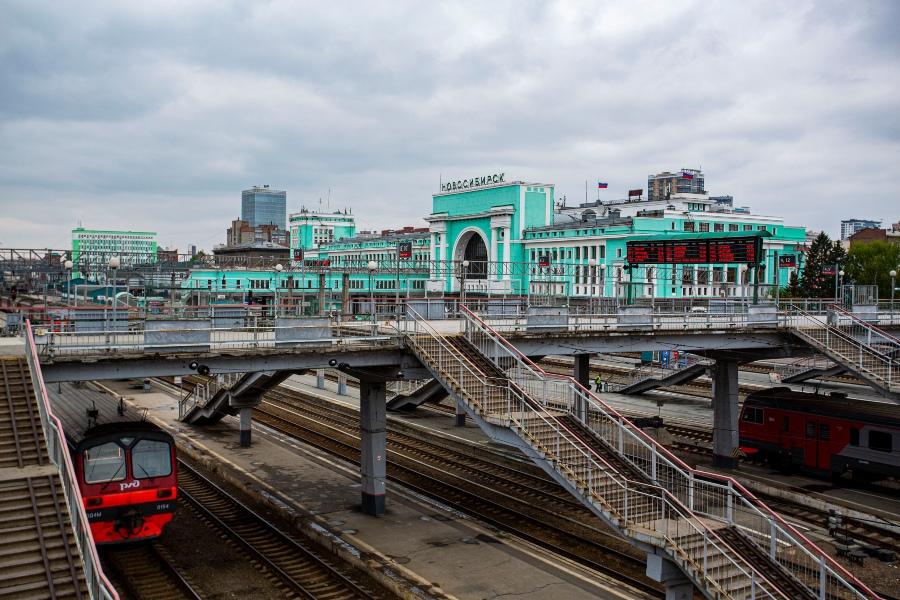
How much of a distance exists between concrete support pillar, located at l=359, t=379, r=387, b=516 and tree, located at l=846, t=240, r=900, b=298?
63.9 meters

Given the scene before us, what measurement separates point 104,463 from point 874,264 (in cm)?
7674

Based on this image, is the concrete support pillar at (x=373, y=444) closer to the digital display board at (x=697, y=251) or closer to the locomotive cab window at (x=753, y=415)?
the locomotive cab window at (x=753, y=415)

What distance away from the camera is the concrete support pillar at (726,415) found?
107 ft

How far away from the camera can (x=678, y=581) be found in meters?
16.3

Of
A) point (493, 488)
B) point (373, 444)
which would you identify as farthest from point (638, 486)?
point (493, 488)

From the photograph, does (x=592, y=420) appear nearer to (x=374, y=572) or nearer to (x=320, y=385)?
(x=374, y=572)

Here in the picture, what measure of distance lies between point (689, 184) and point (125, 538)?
141156 millimetres

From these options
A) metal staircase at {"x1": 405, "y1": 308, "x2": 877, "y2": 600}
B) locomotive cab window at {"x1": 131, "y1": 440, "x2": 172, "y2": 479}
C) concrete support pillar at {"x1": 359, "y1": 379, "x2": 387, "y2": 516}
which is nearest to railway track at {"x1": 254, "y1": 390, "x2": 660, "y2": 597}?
metal staircase at {"x1": 405, "y1": 308, "x2": 877, "y2": 600}

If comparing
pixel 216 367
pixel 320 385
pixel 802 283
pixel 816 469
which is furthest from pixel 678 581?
pixel 802 283

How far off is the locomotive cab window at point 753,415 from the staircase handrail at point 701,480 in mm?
14345

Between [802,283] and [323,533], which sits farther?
[802,283]

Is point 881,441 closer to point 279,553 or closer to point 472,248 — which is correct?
point 279,553

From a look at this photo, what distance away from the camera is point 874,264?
7706 centimetres

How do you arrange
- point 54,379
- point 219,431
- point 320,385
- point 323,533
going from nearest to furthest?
point 54,379 < point 323,533 < point 219,431 < point 320,385
